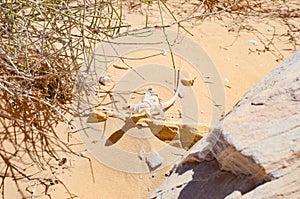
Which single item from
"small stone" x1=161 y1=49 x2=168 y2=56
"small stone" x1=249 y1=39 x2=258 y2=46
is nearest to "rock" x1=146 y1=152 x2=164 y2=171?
"small stone" x1=161 y1=49 x2=168 y2=56

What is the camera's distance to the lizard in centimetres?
206

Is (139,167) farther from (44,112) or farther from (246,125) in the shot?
(246,125)

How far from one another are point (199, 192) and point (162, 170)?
1.94ft

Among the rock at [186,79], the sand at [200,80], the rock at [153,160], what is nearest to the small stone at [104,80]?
the sand at [200,80]

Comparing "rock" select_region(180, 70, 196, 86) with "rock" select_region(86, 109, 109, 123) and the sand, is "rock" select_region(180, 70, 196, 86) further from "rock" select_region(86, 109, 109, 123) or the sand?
"rock" select_region(86, 109, 109, 123)

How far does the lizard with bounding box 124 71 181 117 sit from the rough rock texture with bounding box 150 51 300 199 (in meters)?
0.66

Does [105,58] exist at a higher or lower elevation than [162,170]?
higher

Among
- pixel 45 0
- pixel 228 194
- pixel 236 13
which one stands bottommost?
pixel 228 194

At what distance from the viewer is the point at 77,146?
1.89 meters

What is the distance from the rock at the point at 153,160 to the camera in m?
1.87

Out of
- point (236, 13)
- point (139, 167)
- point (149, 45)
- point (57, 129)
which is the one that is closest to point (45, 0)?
point (57, 129)

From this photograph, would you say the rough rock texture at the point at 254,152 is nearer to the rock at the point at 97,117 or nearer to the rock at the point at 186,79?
the rock at the point at 97,117

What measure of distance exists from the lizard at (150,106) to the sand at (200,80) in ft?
0.14

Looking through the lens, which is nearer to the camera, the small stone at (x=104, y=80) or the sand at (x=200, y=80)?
the sand at (x=200, y=80)
